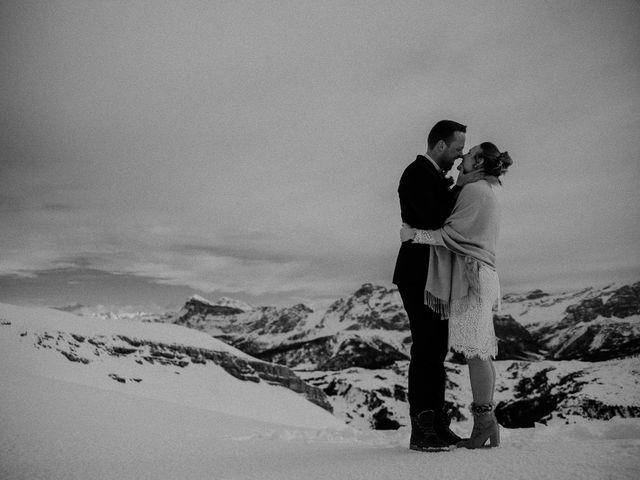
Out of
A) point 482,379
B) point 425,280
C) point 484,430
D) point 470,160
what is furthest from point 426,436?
point 470,160

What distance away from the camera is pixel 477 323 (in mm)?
3578

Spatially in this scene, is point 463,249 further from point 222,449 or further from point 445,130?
point 222,449

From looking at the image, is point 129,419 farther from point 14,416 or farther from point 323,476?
point 323,476

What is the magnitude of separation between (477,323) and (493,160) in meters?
1.36

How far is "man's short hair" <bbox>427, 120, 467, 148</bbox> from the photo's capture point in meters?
4.02

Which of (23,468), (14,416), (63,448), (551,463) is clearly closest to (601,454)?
(551,463)

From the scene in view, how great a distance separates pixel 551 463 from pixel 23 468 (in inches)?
124

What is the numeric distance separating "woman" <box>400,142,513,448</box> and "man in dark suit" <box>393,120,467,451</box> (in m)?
0.12

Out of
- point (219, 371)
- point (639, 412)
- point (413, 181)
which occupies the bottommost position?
point (639, 412)

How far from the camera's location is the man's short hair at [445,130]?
13.2 ft

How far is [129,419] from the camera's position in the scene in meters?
6.11

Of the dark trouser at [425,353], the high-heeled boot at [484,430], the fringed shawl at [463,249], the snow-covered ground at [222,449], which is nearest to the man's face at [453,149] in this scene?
the fringed shawl at [463,249]

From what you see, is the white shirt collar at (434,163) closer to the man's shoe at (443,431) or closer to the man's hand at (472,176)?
the man's hand at (472,176)

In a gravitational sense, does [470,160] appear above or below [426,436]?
above
